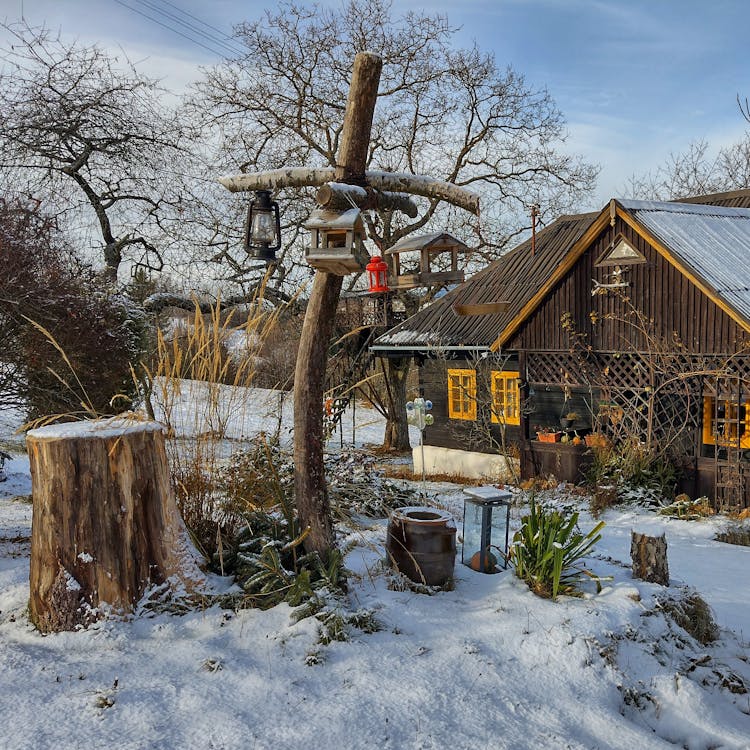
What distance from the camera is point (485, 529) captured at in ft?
13.9

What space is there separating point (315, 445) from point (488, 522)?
1.18m

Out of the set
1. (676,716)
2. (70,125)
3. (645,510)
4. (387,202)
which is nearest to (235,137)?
(70,125)

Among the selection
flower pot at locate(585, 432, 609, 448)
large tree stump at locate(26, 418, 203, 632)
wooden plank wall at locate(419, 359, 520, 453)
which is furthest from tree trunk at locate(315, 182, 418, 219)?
Result: wooden plank wall at locate(419, 359, 520, 453)

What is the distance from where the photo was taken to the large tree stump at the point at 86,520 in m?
3.21

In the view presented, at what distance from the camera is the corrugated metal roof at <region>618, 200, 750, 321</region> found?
864cm

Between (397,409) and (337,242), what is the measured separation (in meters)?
12.6

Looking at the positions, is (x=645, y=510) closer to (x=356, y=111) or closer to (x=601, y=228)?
(x=601, y=228)

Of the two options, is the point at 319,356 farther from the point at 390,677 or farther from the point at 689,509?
the point at 689,509

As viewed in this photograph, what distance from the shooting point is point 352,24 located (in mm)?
15664

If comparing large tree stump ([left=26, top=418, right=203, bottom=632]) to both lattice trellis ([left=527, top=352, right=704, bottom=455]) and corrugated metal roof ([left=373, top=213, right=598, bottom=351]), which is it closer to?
lattice trellis ([left=527, top=352, right=704, bottom=455])

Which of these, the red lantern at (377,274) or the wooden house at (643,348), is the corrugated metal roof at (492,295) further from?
the red lantern at (377,274)

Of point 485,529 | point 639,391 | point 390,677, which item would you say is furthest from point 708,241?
point 390,677

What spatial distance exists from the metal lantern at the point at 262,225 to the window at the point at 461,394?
9.00m

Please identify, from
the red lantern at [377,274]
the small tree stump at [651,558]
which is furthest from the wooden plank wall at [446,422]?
the red lantern at [377,274]
